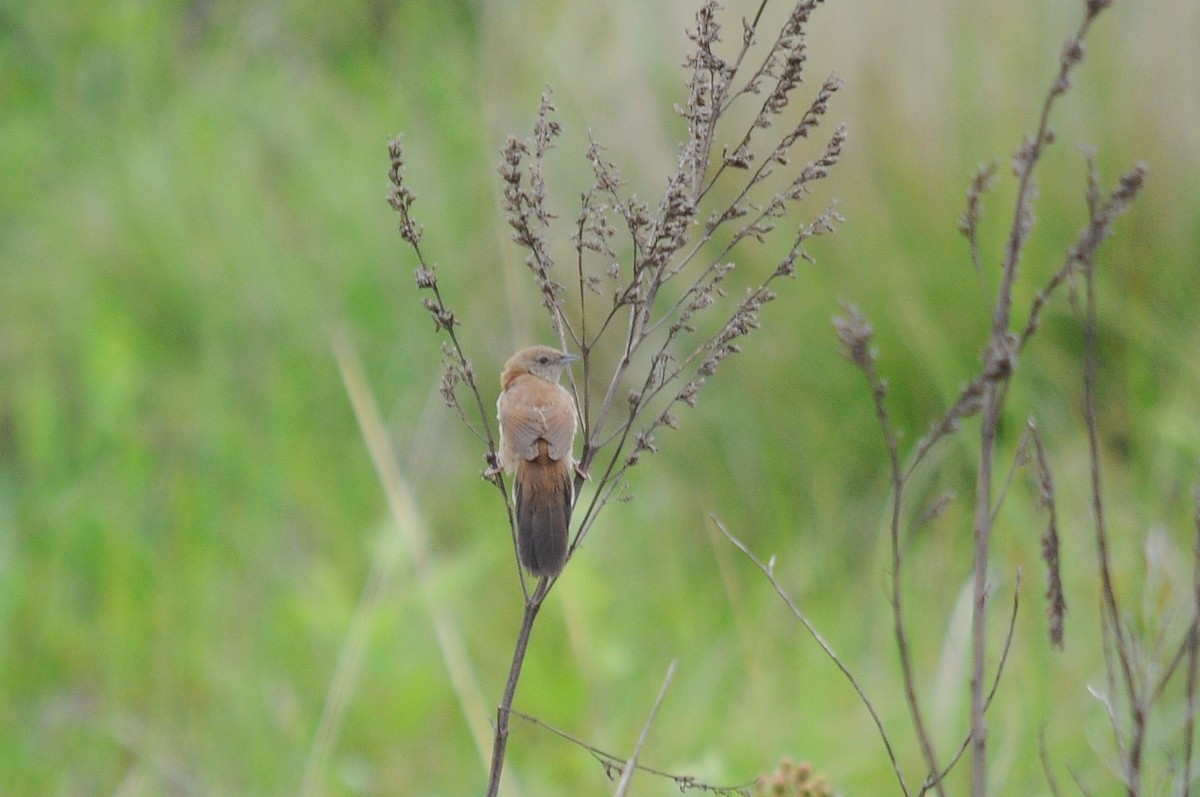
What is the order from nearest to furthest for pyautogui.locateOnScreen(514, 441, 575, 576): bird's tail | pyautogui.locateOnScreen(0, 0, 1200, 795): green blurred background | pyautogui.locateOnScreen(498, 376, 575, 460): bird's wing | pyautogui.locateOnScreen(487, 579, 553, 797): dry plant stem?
pyautogui.locateOnScreen(487, 579, 553, 797): dry plant stem → pyautogui.locateOnScreen(514, 441, 575, 576): bird's tail → pyautogui.locateOnScreen(498, 376, 575, 460): bird's wing → pyautogui.locateOnScreen(0, 0, 1200, 795): green blurred background

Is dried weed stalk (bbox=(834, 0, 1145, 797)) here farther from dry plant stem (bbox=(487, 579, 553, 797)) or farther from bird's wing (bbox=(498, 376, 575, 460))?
bird's wing (bbox=(498, 376, 575, 460))

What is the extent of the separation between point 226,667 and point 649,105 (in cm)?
240

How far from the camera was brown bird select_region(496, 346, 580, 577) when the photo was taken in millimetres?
1805

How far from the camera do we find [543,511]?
6.23 feet

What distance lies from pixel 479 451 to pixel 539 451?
8.96 ft

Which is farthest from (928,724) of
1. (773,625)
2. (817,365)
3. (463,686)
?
(817,365)

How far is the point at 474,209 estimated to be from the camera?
222 inches

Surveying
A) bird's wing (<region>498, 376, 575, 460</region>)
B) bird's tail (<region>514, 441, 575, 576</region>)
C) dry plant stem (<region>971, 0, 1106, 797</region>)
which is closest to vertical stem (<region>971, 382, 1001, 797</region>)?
dry plant stem (<region>971, 0, 1106, 797</region>)

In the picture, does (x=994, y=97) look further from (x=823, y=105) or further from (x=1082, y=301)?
(x=823, y=105)

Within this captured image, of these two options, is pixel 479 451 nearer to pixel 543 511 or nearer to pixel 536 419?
pixel 536 419

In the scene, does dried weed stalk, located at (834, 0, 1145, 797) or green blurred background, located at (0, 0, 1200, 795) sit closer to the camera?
dried weed stalk, located at (834, 0, 1145, 797)

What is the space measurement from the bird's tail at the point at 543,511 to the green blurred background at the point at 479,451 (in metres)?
0.51

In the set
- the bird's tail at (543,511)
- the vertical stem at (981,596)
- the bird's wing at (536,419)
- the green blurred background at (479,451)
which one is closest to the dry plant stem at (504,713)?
the bird's tail at (543,511)

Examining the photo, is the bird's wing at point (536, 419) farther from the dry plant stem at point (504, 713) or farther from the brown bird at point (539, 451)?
the dry plant stem at point (504, 713)
